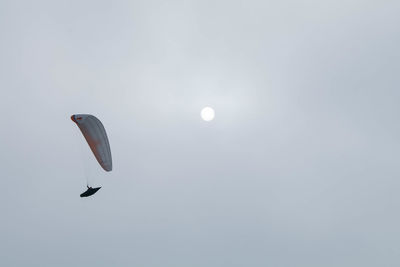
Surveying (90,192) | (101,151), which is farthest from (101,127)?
(90,192)

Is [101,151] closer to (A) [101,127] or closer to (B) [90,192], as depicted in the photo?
(A) [101,127]

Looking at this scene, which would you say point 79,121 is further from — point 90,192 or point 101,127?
point 90,192

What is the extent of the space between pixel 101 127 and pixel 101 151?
15.0 ft

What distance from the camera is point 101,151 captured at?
236 ft

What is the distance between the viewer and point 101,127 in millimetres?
71250

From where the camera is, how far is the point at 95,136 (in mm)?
70625

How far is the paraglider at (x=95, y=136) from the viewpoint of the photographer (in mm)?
68250

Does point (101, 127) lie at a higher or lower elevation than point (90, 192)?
higher

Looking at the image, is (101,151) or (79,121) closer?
(79,121)

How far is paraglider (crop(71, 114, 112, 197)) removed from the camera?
2687 inches

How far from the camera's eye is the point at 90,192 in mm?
65875

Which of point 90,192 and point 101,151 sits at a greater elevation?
point 101,151

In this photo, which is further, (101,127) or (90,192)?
(101,127)

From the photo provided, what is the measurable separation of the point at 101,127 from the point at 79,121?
4860mm
